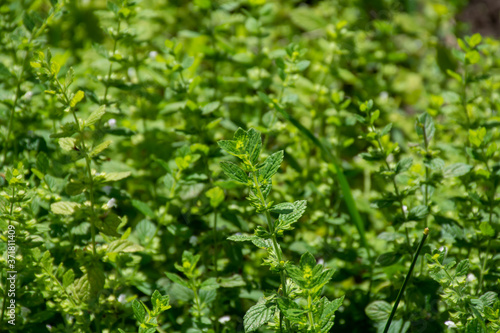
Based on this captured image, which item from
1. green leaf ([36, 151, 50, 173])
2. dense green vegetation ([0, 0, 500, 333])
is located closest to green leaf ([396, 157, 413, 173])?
dense green vegetation ([0, 0, 500, 333])

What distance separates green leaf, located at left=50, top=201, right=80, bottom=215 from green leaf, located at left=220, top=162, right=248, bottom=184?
523mm

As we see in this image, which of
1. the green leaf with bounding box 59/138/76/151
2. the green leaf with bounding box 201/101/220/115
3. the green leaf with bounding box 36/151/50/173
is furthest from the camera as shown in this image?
the green leaf with bounding box 201/101/220/115

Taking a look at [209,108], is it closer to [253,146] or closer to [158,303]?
[253,146]

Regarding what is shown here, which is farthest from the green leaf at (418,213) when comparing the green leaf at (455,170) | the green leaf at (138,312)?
the green leaf at (138,312)

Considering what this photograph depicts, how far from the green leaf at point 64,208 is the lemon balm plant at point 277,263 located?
53 cm

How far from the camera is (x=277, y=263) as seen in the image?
1.29 meters

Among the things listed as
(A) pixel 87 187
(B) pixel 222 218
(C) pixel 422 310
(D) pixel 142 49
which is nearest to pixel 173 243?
(B) pixel 222 218

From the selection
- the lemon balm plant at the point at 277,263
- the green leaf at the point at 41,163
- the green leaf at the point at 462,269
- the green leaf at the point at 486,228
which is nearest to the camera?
the lemon balm plant at the point at 277,263

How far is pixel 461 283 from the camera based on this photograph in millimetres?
1360

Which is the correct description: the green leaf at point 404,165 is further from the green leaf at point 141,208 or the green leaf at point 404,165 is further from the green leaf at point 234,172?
the green leaf at point 141,208

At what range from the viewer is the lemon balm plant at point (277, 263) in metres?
1.25

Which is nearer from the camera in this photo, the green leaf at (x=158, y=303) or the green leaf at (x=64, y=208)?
the green leaf at (x=158, y=303)

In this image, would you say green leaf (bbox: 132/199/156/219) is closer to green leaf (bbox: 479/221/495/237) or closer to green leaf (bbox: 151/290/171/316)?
green leaf (bbox: 151/290/171/316)

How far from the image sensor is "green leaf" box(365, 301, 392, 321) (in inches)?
64.1
